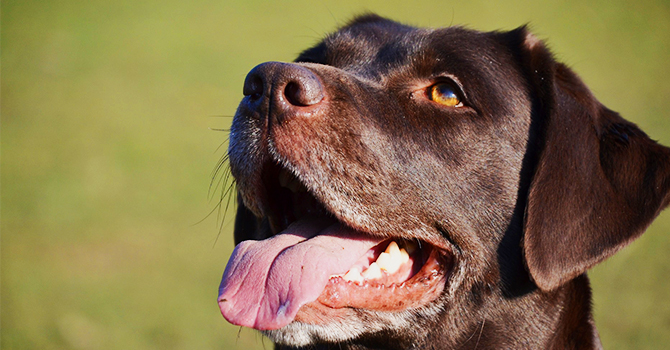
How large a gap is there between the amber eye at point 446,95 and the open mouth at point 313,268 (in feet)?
2.20

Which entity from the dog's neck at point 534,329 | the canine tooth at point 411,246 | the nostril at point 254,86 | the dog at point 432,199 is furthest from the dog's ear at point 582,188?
the nostril at point 254,86

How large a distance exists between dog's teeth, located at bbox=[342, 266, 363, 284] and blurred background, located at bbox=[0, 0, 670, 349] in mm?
826

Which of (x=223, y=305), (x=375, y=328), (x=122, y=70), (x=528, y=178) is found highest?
(x=528, y=178)

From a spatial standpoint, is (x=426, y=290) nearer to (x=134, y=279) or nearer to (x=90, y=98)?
(x=134, y=279)

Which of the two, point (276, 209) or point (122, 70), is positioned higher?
point (276, 209)

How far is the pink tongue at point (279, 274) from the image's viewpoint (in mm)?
2629

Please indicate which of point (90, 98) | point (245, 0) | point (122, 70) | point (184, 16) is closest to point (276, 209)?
point (90, 98)

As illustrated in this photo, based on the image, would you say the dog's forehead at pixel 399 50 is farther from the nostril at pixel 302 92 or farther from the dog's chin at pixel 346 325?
the dog's chin at pixel 346 325

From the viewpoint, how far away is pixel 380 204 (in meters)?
2.82

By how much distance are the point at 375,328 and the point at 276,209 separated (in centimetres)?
73

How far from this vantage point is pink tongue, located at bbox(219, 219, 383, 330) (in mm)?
2629

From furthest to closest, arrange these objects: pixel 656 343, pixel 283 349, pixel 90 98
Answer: pixel 90 98 → pixel 656 343 → pixel 283 349

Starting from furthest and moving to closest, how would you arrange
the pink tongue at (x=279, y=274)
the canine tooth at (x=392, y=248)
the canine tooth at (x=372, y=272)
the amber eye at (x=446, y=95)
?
1. the amber eye at (x=446, y=95)
2. the canine tooth at (x=392, y=248)
3. the canine tooth at (x=372, y=272)
4. the pink tongue at (x=279, y=274)

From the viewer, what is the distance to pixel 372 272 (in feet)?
9.43
